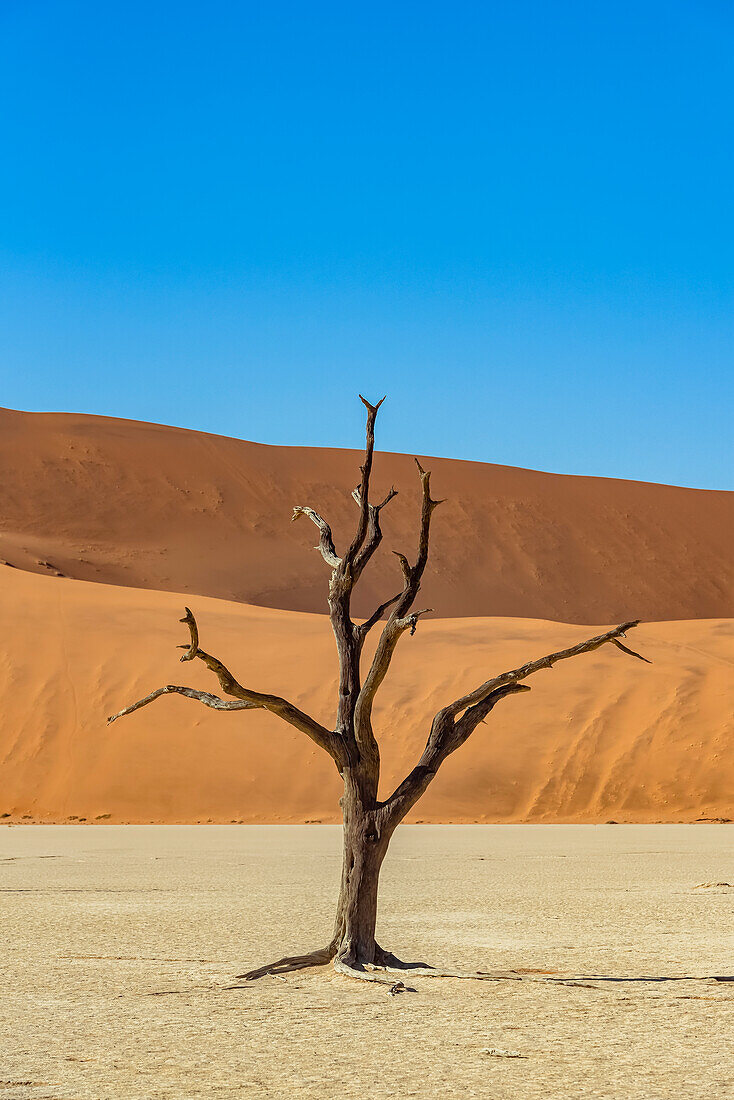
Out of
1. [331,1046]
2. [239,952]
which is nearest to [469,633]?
[239,952]

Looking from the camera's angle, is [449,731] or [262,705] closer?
[262,705]

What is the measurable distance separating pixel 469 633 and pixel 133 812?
14219 mm

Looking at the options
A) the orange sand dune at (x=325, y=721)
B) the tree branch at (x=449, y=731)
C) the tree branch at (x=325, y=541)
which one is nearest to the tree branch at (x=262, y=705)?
the tree branch at (x=449, y=731)

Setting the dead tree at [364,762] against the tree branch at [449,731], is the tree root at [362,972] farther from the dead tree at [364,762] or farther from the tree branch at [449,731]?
the tree branch at [449,731]

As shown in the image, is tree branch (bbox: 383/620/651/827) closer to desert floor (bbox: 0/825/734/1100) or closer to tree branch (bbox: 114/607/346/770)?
tree branch (bbox: 114/607/346/770)

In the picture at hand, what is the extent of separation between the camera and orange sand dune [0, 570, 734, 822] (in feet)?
112

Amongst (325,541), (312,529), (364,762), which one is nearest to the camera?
(364,762)

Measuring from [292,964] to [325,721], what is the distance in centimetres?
2752

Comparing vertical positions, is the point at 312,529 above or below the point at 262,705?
above

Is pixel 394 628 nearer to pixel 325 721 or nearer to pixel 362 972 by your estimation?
pixel 362 972

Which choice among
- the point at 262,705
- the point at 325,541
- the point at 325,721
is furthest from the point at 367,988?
the point at 325,721

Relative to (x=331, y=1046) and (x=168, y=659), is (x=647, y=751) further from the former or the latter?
(x=331, y=1046)

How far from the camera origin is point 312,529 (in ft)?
263

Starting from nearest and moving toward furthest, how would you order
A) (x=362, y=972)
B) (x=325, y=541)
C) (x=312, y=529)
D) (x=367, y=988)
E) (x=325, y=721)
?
1. (x=367, y=988)
2. (x=362, y=972)
3. (x=325, y=541)
4. (x=325, y=721)
5. (x=312, y=529)
